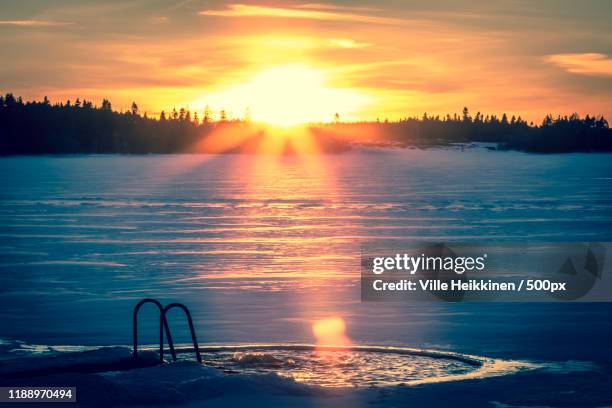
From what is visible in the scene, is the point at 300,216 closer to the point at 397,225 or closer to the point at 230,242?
the point at 397,225

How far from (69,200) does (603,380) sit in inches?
1540

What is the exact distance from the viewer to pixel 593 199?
45.9 meters

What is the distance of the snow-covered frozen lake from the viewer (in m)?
14.1

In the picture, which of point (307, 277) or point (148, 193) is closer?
point (307, 277)

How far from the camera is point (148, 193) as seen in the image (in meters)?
54.4

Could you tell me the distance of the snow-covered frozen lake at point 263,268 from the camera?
14.1 m

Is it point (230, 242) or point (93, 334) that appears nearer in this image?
point (93, 334)

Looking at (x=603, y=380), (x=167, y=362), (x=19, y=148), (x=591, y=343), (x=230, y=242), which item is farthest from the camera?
(x=19, y=148)

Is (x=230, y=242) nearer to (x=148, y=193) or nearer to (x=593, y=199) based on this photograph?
(x=593, y=199)

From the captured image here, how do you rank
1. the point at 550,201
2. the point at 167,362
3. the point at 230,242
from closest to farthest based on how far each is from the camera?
the point at 167,362
the point at 230,242
the point at 550,201

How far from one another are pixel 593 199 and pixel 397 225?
17870mm

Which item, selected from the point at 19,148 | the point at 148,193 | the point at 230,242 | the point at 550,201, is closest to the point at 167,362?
the point at 230,242

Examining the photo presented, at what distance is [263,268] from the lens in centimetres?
2106

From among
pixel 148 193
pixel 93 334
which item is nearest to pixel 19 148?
pixel 148 193
